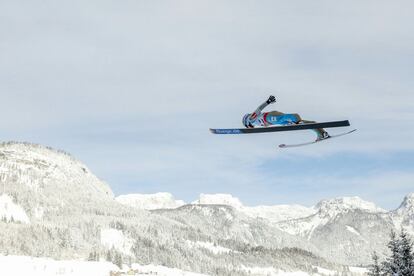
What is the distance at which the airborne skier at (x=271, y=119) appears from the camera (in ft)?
105

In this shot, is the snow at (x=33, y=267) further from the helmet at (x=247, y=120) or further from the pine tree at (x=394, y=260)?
the pine tree at (x=394, y=260)

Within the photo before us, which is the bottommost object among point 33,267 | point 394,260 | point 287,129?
point 394,260

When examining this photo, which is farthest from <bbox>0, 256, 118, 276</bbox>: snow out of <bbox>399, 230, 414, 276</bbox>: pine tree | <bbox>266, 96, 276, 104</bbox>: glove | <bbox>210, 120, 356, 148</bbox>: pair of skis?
<bbox>266, 96, 276, 104</bbox>: glove

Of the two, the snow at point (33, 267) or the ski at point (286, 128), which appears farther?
the snow at point (33, 267)

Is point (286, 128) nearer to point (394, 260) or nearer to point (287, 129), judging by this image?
point (287, 129)

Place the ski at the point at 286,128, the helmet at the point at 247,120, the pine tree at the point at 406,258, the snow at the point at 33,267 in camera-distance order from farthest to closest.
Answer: the snow at the point at 33,267 < the pine tree at the point at 406,258 < the helmet at the point at 247,120 < the ski at the point at 286,128

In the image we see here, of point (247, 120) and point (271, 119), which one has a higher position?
point (247, 120)

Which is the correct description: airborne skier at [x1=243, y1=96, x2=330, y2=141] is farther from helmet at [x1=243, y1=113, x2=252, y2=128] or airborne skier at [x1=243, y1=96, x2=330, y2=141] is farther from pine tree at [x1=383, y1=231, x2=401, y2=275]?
pine tree at [x1=383, y1=231, x2=401, y2=275]

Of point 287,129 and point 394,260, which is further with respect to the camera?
→ point 394,260

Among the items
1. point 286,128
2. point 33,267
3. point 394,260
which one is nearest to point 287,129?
point 286,128

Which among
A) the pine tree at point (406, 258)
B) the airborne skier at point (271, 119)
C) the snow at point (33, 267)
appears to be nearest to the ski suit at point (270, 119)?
the airborne skier at point (271, 119)

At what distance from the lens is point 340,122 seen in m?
30.8

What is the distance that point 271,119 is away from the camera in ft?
110

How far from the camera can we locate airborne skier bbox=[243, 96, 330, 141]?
32.0m
